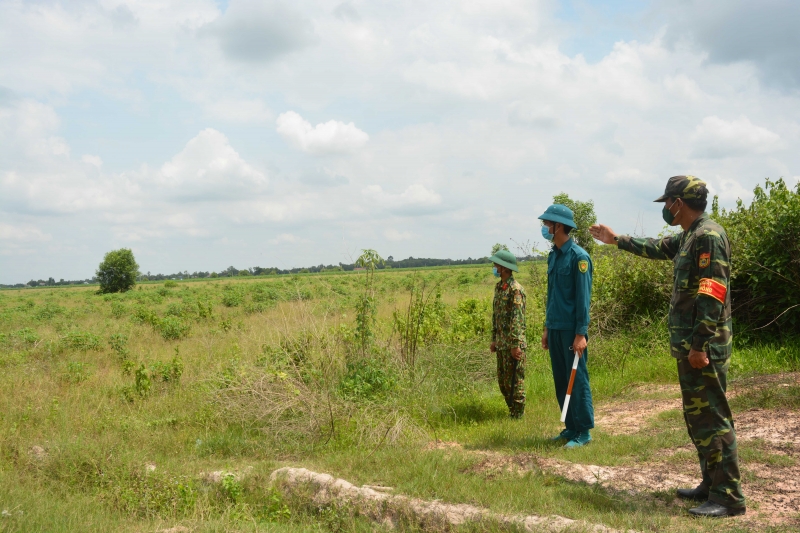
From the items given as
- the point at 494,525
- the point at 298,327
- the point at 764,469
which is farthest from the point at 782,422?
the point at 298,327

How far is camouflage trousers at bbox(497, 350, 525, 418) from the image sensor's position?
21.2ft

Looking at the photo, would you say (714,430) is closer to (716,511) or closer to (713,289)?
(716,511)

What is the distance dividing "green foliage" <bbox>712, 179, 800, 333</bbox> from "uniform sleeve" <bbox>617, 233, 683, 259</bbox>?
16.3ft

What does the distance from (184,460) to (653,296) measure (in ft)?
28.8

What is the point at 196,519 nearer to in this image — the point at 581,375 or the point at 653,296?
the point at 581,375

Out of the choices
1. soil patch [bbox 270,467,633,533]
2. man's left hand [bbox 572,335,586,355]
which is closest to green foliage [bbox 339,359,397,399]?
soil patch [bbox 270,467,633,533]

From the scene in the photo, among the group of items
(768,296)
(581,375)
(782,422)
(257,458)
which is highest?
(768,296)

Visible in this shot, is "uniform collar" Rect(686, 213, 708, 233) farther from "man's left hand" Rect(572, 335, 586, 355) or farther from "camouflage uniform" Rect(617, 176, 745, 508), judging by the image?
"man's left hand" Rect(572, 335, 586, 355)

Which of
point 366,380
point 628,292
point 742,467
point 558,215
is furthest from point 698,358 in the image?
point 628,292

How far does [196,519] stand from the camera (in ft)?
14.0

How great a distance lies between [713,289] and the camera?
373cm

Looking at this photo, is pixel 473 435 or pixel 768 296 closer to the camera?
pixel 473 435

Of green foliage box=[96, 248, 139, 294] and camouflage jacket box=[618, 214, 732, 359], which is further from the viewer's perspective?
green foliage box=[96, 248, 139, 294]

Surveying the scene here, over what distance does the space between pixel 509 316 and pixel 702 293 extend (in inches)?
110
